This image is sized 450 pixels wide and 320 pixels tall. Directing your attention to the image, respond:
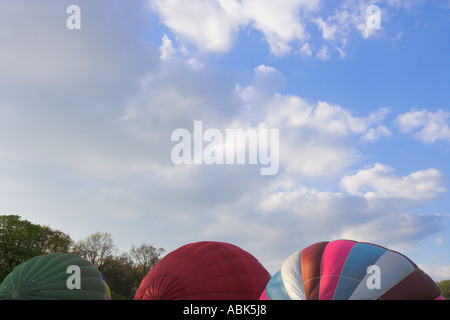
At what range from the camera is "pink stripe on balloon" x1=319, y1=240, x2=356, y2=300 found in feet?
34.4

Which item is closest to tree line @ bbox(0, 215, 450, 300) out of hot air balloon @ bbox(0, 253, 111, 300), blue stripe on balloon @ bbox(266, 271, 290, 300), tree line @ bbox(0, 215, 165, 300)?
tree line @ bbox(0, 215, 165, 300)

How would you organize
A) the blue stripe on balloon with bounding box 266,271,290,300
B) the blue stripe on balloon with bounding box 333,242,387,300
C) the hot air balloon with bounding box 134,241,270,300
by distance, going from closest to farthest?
the blue stripe on balloon with bounding box 333,242,387,300
the blue stripe on balloon with bounding box 266,271,290,300
the hot air balloon with bounding box 134,241,270,300

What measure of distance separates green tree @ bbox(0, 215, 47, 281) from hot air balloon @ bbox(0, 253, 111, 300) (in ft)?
69.3

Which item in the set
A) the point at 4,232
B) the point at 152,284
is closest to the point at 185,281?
the point at 152,284

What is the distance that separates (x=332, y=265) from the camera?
11.2 meters

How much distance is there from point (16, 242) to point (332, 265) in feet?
122

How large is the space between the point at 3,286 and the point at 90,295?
414 cm

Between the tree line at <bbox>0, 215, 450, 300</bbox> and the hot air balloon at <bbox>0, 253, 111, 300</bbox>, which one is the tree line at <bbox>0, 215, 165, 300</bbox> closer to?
the tree line at <bbox>0, 215, 450, 300</bbox>

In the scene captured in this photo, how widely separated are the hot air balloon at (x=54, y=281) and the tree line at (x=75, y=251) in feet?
69.3

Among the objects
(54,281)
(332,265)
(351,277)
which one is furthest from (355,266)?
(54,281)

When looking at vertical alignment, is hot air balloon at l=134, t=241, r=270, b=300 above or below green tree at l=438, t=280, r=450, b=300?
above

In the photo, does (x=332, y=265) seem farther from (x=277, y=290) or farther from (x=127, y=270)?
(x=127, y=270)

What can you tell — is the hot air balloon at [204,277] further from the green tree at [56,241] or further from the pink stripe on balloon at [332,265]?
the green tree at [56,241]

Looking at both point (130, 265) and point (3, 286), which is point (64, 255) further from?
point (130, 265)
